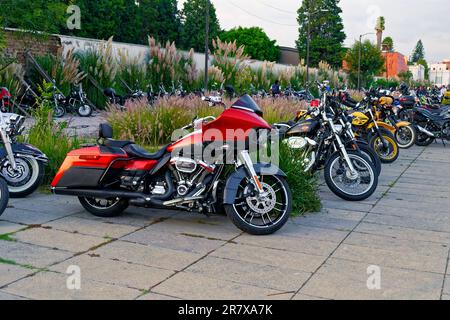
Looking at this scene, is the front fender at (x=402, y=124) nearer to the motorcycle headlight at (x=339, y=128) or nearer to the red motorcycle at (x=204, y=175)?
the motorcycle headlight at (x=339, y=128)

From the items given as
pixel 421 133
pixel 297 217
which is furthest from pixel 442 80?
pixel 297 217

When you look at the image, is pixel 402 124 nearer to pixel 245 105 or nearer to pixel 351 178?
pixel 351 178

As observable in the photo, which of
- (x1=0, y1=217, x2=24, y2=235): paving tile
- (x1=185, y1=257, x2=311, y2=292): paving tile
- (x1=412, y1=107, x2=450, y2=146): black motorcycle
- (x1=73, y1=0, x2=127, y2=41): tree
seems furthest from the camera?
(x1=73, y1=0, x2=127, y2=41): tree

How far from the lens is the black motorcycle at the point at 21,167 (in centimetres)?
621

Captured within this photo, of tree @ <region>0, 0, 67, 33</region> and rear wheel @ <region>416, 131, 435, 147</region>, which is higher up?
tree @ <region>0, 0, 67, 33</region>

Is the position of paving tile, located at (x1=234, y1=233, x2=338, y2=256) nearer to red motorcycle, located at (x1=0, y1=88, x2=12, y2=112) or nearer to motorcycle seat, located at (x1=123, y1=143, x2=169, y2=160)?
motorcycle seat, located at (x1=123, y1=143, x2=169, y2=160)

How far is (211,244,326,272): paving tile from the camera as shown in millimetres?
4277

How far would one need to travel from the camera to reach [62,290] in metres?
3.62

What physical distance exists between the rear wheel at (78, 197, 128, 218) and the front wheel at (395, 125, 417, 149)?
8.68 metres

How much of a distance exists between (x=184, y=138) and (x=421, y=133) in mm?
9573

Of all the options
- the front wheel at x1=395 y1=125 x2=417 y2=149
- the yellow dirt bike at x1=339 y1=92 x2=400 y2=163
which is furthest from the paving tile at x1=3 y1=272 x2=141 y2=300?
the front wheel at x1=395 y1=125 x2=417 y2=149

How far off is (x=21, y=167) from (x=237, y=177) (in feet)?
8.82

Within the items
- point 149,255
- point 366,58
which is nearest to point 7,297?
point 149,255
